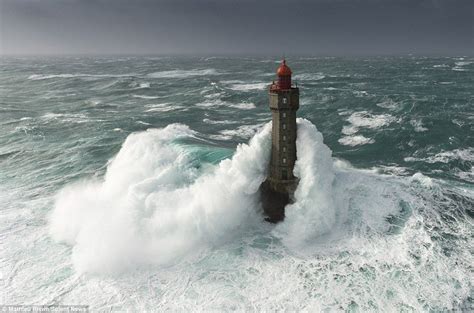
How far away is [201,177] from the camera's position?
25.2 m

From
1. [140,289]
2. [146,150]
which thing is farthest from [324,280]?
[146,150]

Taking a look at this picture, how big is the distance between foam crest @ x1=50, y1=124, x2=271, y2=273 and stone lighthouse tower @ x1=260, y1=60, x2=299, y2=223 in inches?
31.2

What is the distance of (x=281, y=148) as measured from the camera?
76.5 feet

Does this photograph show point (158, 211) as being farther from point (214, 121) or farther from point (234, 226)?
point (214, 121)

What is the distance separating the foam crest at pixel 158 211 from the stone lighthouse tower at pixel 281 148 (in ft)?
2.60

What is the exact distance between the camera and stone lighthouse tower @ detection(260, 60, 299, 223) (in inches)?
862

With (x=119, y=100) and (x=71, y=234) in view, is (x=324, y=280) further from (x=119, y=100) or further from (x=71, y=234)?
(x=119, y=100)

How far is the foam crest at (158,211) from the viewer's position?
20750mm

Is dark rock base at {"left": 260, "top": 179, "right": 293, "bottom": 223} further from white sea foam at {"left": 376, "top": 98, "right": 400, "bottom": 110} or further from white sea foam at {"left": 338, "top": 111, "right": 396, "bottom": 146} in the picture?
white sea foam at {"left": 376, "top": 98, "right": 400, "bottom": 110}

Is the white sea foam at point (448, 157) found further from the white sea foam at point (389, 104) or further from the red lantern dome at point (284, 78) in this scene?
the white sea foam at point (389, 104)

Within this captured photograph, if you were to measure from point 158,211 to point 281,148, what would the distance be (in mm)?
8144

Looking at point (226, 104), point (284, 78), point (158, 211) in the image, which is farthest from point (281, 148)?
point (226, 104)

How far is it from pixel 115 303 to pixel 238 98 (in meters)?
49.3

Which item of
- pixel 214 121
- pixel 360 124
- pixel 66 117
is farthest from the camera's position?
pixel 66 117
